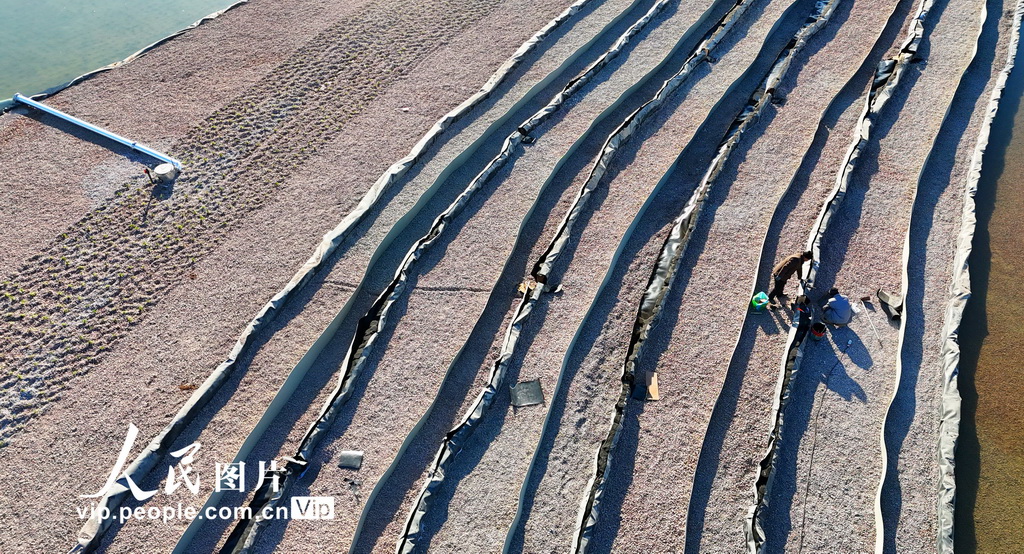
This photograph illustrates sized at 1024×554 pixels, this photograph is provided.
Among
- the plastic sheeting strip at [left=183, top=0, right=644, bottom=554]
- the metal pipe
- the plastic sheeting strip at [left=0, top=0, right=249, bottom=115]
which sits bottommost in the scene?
the plastic sheeting strip at [left=183, top=0, right=644, bottom=554]

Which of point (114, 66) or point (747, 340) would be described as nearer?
point (747, 340)

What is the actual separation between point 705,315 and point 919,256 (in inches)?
197

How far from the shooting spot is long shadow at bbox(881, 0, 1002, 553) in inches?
411

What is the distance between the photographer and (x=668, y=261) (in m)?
13.3

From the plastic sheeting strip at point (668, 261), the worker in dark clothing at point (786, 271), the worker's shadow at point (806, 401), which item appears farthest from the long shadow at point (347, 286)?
the worker's shadow at point (806, 401)

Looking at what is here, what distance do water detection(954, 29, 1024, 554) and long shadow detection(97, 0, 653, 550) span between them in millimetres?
10565

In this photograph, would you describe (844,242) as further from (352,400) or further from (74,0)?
(74,0)

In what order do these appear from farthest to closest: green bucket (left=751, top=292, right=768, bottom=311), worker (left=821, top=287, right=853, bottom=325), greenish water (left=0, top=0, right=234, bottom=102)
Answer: greenish water (left=0, top=0, right=234, bottom=102), green bucket (left=751, top=292, right=768, bottom=311), worker (left=821, top=287, right=853, bottom=325)

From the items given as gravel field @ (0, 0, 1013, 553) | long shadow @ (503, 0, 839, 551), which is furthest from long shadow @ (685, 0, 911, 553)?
long shadow @ (503, 0, 839, 551)

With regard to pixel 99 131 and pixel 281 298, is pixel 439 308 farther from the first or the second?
pixel 99 131

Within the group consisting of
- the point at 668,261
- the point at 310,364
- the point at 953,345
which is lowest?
the point at 310,364

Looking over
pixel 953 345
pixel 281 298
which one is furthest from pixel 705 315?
pixel 281 298

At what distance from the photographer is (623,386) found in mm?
11547

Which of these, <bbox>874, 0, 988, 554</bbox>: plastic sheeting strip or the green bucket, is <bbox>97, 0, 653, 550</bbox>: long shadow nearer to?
the green bucket
